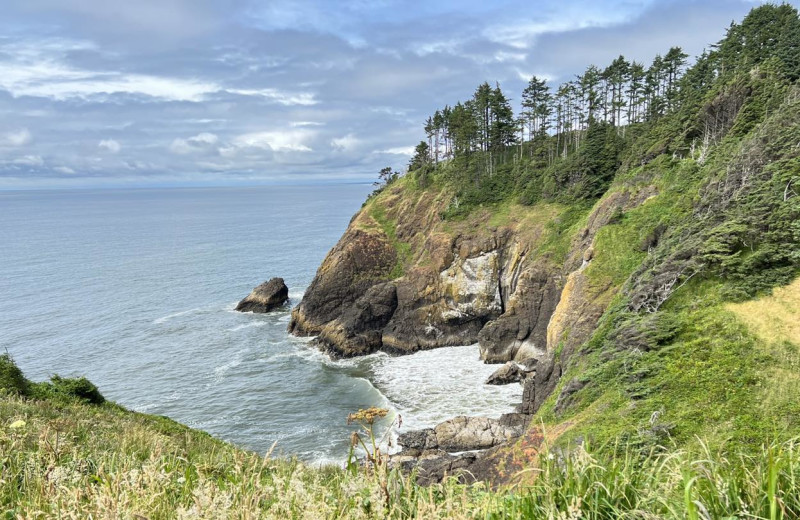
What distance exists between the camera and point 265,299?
62.2 meters

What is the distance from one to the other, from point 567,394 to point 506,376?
52.9 feet

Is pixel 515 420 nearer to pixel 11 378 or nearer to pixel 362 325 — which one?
pixel 362 325

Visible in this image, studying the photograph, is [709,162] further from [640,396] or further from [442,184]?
[442,184]

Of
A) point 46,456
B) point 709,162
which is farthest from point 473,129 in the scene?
point 46,456

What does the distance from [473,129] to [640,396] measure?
2337 inches

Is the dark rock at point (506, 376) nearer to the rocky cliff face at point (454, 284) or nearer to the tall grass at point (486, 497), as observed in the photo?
the rocky cliff face at point (454, 284)

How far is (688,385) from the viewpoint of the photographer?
1658 centimetres

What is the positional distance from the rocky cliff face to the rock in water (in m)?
8.53

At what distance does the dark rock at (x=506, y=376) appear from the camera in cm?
3766

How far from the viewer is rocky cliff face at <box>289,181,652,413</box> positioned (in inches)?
1578

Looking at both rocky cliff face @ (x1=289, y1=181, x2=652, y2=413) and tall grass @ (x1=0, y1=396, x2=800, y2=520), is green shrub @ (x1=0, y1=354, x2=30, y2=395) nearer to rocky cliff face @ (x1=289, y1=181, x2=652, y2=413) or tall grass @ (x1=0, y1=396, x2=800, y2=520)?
tall grass @ (x1=0, y1=396, x2=800, y2=520)

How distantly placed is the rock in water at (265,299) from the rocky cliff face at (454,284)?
8533 mm

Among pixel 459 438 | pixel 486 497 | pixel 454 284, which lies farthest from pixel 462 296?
pixel 486 497

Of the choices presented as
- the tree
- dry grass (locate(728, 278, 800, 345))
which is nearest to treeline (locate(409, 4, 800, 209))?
the tree
